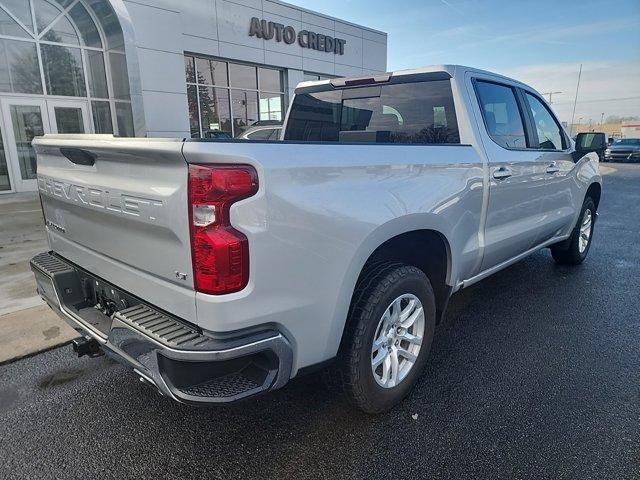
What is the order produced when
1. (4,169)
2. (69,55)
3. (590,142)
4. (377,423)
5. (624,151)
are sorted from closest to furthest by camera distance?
(377,423), (590,142), (4,169), (69,55), (624,151)

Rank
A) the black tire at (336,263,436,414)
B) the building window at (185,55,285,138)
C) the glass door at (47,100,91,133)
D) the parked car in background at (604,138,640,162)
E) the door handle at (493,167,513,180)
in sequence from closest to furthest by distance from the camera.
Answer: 1. the black tire at (336,263,436,414)
2. the door handle at (493,167,513,180)
3. the glass door at (47,100,91,133)
4. the building window at (185,55,285,138)
5. the parked car in background at (604,138,640,162)

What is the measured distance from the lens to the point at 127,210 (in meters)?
1.92

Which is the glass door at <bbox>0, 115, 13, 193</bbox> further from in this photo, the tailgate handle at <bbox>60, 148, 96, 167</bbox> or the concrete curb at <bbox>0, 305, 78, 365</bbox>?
the tailgate handle at <bbox>60, 148, 96, 167</bbox>

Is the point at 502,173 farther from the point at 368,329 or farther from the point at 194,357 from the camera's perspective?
the point at 194,357

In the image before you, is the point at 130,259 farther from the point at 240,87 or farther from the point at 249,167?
the point at 240,87

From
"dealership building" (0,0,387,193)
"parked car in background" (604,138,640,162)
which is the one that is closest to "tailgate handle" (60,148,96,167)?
"dealership building" (0,0,387,193)

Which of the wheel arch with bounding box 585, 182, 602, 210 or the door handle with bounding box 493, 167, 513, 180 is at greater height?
the door handle with bounding box 493, 167, 513, 180

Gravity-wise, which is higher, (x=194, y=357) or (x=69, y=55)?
(x=69, y=55)

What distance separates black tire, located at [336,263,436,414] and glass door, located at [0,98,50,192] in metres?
12.2

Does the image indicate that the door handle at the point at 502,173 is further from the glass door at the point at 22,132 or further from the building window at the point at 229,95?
the glass door at the point at 22,132

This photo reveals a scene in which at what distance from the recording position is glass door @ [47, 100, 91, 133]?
1193 cm

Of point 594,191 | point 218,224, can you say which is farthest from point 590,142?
point 218,224

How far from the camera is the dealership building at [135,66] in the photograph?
11.4 metres

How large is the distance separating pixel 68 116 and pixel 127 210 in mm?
12565
